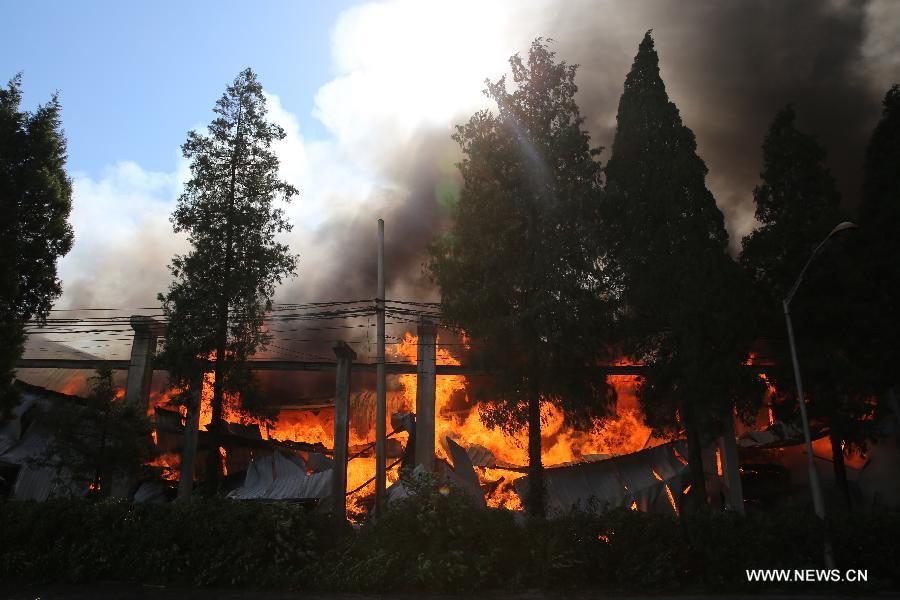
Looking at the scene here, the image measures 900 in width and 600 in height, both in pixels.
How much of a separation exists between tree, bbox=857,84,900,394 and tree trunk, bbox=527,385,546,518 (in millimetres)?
13540

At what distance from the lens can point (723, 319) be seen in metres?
22.0

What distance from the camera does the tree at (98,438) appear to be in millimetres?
21125

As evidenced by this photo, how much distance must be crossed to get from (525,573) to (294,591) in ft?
17.3

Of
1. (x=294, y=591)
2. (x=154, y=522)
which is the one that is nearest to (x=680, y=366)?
(x=294, y=591)

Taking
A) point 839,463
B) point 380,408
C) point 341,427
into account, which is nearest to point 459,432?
point 341,427

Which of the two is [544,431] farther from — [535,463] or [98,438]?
[98,438]

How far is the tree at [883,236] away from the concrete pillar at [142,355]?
108ft

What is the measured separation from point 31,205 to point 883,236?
112ft

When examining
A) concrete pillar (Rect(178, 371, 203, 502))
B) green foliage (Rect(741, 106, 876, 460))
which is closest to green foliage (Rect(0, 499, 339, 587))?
concrete pillar (Rect(178, 371, 203, 502))

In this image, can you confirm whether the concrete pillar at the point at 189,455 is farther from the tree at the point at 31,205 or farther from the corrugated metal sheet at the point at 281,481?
the tree at the point at 31,205

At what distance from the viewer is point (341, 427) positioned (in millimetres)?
25328

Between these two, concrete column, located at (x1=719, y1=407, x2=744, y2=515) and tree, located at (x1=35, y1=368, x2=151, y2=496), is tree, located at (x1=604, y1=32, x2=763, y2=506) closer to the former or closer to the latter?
concrete column, located at (x1=719, y1=407, x2=744, y2=515)

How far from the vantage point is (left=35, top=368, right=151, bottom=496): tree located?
2112cm

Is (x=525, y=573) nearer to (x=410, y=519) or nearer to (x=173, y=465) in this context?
(x=410, y=519)
